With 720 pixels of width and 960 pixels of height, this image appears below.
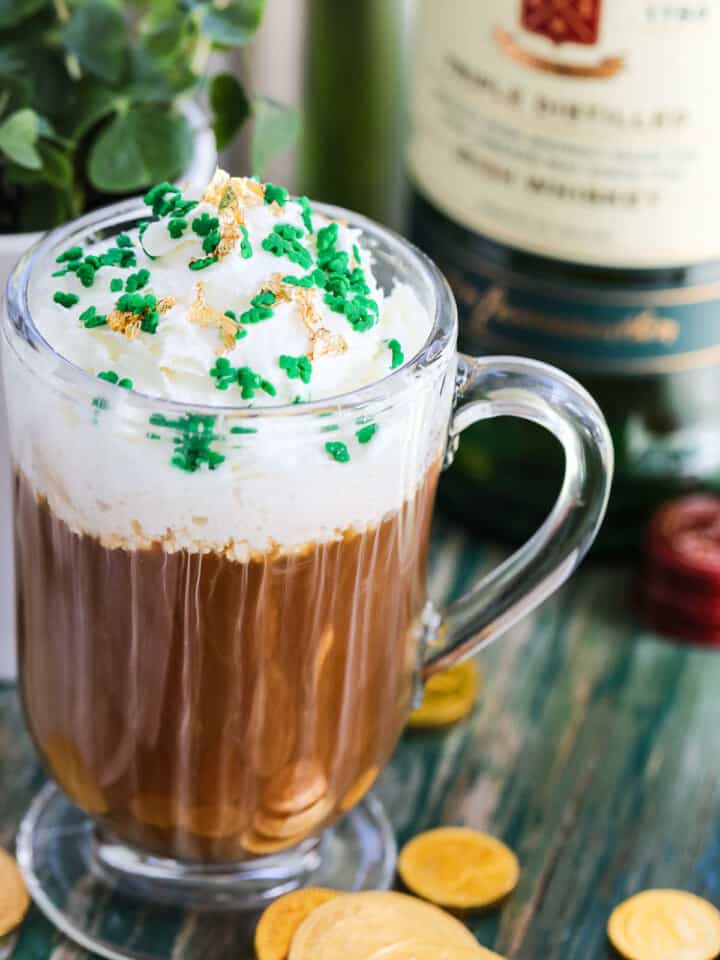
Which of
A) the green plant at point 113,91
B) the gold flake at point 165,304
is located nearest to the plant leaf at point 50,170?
the green plant at point 113,91

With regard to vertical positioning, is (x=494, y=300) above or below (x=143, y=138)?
below

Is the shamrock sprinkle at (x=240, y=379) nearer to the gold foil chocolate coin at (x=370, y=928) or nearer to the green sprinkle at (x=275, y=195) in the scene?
the green sprinkle at (x=275, y=195)

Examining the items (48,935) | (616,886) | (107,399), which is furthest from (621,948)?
(107,399)

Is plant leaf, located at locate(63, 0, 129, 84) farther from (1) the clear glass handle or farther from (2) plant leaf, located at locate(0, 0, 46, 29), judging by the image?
(1) the clear glass handle

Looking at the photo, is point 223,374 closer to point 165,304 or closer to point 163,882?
point 165,304

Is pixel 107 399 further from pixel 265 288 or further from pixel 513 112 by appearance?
pixel 513 112

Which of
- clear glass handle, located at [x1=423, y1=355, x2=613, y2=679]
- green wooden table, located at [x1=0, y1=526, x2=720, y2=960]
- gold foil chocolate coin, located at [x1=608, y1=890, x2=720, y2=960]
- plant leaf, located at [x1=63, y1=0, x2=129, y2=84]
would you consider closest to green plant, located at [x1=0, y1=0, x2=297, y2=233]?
plant leaf, located at [x1=63, y1=0, x2=129, y2=84]
